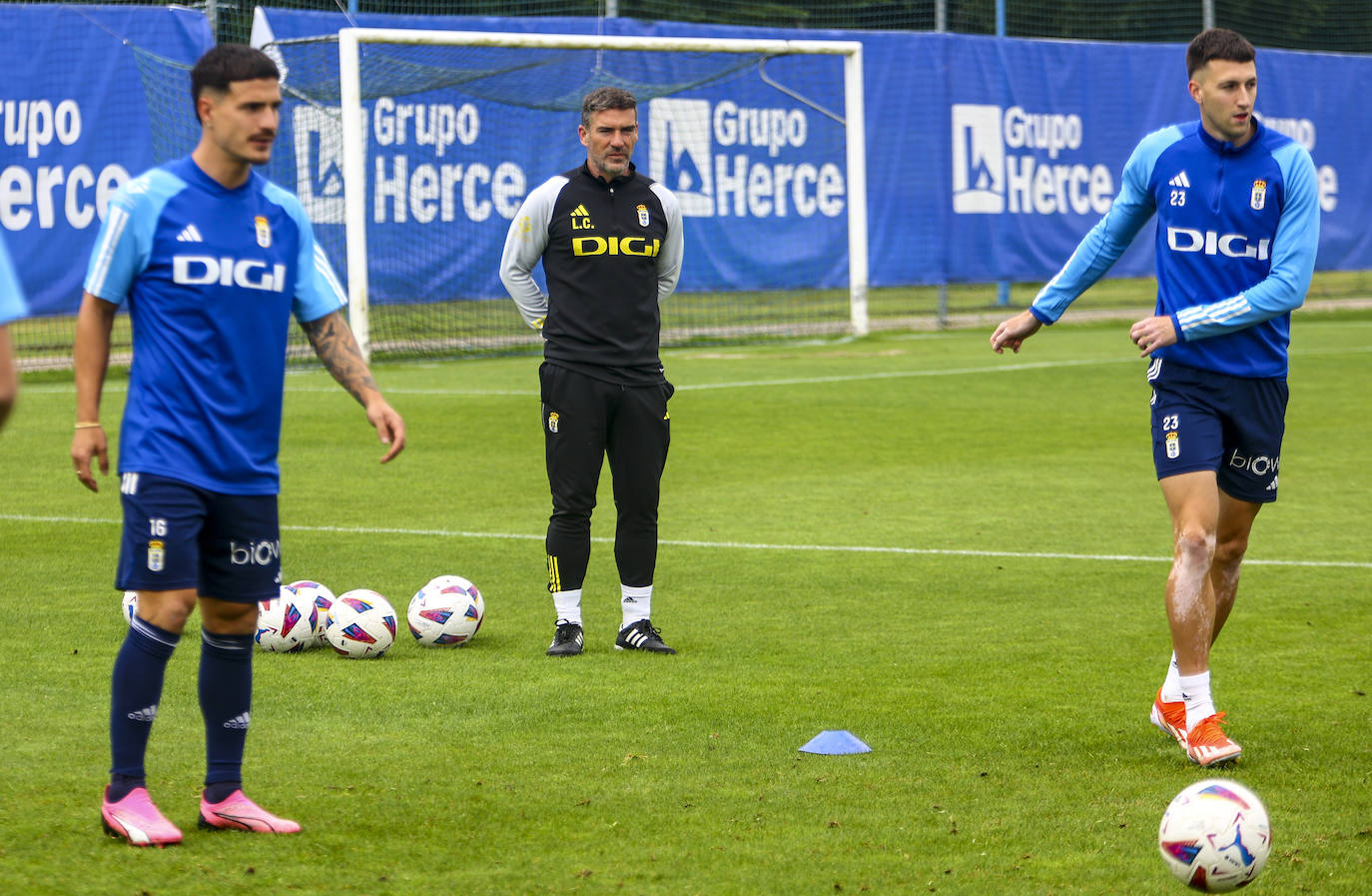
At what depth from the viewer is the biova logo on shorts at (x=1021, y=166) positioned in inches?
1030

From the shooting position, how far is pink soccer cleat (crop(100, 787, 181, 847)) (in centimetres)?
453

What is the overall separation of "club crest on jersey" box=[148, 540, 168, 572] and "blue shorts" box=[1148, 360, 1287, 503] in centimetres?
302

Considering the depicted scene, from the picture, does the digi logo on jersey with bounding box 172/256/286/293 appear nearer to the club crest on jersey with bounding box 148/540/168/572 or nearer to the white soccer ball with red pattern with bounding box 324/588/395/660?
the club crest on jersey with bounding box 148/540/168/572

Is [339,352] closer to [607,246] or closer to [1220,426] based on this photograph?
[607,246]

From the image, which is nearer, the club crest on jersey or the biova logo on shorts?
the club crest on jersey

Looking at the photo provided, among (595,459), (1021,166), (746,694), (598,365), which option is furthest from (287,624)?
(1021,166)

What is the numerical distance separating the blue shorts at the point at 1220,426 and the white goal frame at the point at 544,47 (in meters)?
14.1

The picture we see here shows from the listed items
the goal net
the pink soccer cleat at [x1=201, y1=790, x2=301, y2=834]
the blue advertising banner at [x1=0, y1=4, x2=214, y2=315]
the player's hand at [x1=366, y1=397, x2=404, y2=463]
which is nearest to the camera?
the pink soccer cleat at [x1=201, y1=790, x2=301, y2=834]

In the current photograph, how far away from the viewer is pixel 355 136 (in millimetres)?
19312

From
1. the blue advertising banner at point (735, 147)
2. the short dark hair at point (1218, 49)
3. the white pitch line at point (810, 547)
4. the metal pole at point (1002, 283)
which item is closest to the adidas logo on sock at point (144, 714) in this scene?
the short dark hair at point (1218, 49)

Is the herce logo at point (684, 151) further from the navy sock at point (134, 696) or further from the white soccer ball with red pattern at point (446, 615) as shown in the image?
the navy sock at point (134, 696)

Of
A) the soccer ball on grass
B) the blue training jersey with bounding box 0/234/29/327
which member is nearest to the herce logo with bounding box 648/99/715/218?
the soccer ball on grass

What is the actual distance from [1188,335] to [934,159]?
67.9ft

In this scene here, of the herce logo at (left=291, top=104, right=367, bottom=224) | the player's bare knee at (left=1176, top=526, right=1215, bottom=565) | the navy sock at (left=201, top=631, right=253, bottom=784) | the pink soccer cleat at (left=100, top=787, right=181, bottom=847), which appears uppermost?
the herce logo at (left=291, top=104, right=367, bottom=224)
